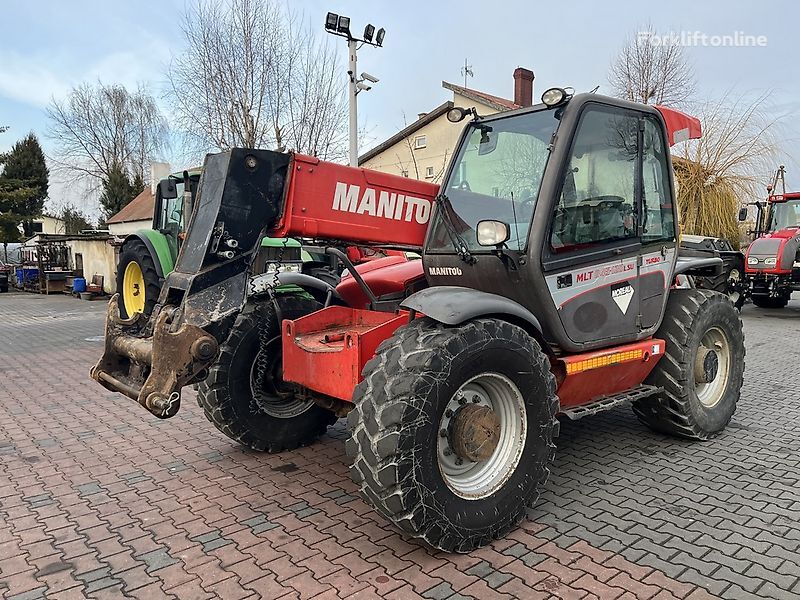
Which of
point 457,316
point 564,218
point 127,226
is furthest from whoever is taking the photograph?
point 127,226

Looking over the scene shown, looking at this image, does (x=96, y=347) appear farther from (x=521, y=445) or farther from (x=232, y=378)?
(x=521, y=445)

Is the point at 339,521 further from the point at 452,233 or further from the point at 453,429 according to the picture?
the point at 452,233

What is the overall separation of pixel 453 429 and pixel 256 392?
1828 millimetres

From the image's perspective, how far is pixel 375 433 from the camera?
9.84 ft

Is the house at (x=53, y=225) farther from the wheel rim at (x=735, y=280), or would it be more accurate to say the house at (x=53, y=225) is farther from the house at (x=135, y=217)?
the wheel rim at (x=735, y=280)

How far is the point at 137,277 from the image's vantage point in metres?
11.2

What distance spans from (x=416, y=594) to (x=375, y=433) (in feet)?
2.52

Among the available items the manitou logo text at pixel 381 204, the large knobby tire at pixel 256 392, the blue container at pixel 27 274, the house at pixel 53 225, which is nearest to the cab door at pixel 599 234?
the manitou logo text at pixel 381 204

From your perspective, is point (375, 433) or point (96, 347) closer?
point (375, 433)

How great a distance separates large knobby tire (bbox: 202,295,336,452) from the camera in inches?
173

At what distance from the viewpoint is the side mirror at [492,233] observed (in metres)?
3.64

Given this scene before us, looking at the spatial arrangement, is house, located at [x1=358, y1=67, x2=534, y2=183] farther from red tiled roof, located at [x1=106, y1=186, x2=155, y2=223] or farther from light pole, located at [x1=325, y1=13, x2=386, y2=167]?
red tiled roof, located at [x1=106, y1=186, x2=155, y2=223]

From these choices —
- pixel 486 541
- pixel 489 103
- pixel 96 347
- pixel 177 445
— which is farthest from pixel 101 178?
pixel 486 541

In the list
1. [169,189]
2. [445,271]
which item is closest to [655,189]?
[445,271]
